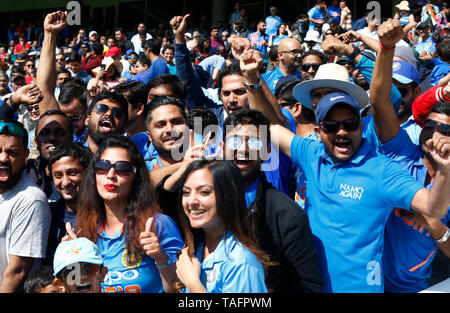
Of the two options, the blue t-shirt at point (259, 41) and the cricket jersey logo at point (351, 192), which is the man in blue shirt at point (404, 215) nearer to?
the cricket jersey logo at point (351, 192)

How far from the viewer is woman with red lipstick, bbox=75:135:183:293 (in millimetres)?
2641

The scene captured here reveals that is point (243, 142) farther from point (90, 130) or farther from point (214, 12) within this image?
point (214, 12)

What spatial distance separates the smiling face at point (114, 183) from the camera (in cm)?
285

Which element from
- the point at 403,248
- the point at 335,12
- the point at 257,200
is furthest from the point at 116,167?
the point at 335,12

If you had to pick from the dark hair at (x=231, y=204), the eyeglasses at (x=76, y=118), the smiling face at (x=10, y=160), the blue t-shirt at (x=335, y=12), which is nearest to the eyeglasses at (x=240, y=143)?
the dark hair at (x=231, y=204)

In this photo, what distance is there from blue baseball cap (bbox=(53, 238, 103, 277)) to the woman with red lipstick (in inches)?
5.5

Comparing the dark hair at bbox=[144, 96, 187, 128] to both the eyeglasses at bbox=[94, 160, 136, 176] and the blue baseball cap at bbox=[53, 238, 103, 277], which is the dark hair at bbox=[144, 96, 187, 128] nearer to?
the eyeglasses at bbox=[94, 160, 136, 176]

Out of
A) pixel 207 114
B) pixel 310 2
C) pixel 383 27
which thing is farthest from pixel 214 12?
pixel 383 27

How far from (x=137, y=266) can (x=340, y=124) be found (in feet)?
4.36

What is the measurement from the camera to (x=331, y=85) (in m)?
3.15

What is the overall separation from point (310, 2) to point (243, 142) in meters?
14.7

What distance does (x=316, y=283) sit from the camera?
2.67 metres

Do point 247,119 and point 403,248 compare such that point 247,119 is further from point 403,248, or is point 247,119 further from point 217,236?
point 403,248

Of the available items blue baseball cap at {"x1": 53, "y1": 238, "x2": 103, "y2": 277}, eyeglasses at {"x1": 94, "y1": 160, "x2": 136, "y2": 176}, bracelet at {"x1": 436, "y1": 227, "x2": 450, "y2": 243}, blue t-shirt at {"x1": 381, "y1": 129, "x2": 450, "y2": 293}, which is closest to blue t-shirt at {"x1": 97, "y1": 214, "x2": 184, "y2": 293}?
blue baseball cap at {"x1": 53, "y1": 238, "x2": 103, "y2": 277}
